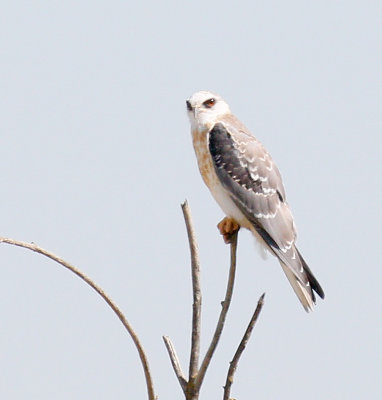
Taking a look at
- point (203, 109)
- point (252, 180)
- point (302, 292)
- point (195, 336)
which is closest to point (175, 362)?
point (195, 336)

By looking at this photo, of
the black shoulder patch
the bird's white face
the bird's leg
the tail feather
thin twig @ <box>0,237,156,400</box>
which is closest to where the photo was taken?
thin twig @ <box>0,237,156,400</box>

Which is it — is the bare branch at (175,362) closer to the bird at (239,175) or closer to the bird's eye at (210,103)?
the bird at (239,175)

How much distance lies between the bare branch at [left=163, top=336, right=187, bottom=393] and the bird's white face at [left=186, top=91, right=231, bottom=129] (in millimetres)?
3200

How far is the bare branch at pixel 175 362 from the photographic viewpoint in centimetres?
234

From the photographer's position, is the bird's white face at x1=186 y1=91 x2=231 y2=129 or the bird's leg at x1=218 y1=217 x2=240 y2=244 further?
the bird's white face at x1=186 y1=91 x2=231 y2=129

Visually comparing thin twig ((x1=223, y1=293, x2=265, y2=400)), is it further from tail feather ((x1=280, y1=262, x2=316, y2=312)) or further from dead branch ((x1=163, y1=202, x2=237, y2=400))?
tail feather ((x1=280, y1=262, x2=316, y2=312))

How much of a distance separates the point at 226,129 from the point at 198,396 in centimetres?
340

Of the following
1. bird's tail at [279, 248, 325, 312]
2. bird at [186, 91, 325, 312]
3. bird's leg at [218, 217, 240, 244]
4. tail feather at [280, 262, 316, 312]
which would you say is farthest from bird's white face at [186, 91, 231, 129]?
tail feather at [280, 262, 316, 312]

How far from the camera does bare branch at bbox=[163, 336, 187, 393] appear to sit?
2.34 m

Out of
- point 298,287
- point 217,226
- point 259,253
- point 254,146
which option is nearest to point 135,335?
point 298,287

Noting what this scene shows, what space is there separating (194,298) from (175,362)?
0.21 metres

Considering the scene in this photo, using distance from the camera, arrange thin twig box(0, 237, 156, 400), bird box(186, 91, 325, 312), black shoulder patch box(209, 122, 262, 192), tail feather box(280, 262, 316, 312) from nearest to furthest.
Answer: thin twig box(0, 237, 156, 400)
tail feather box(280, 262, 316, 312)
bird box(186, 91, 325, 312)
black shoulder patch box(209, 122, 262, 192)

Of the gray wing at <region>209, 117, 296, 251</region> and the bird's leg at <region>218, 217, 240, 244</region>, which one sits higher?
the gray wing at <region>209, 117, 296, 251</region>

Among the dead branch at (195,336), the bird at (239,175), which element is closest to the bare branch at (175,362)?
the dead branch at (195,336)
